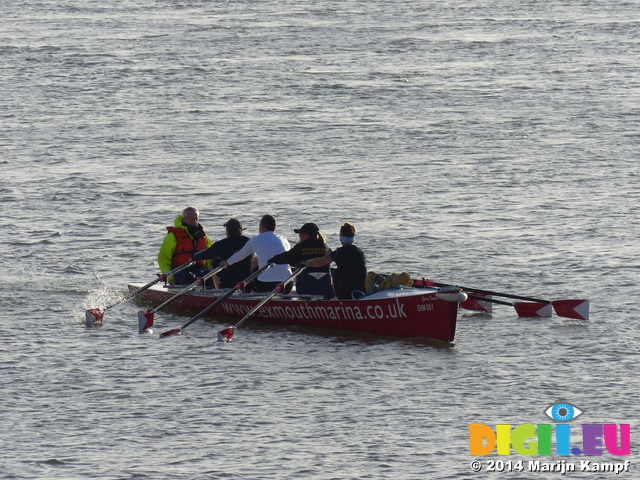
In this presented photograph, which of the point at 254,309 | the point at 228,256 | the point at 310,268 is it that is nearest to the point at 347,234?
the point at 310,268

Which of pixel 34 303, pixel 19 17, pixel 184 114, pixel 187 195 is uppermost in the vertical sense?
pixel 19 17

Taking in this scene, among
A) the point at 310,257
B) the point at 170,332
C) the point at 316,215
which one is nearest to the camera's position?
the point at 170,332

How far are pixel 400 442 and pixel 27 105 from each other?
28382 mm

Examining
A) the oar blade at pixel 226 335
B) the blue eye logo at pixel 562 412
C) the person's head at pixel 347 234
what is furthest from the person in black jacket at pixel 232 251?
the blue eye logo at pixel 562 412

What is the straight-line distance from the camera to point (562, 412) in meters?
14.6

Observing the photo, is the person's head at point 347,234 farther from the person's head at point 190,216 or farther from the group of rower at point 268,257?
the person's head at point 190,216

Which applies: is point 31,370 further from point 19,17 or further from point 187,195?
point 19,17

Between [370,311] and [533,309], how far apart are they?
2.81 meters

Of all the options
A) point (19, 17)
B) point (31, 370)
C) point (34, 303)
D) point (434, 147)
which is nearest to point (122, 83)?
point (434, 147)

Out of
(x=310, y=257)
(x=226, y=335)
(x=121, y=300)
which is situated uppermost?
(x=310, y=257)

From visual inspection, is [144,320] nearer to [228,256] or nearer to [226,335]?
[226,335]

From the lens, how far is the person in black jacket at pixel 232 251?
61.2 ft

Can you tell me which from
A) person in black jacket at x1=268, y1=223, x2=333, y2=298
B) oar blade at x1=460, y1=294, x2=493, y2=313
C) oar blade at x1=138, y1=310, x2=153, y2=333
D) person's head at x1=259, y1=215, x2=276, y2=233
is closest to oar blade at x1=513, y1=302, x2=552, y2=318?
oar blade at x1=460, y1=294, x2=493, y2=313

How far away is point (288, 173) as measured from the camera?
2973 cm
